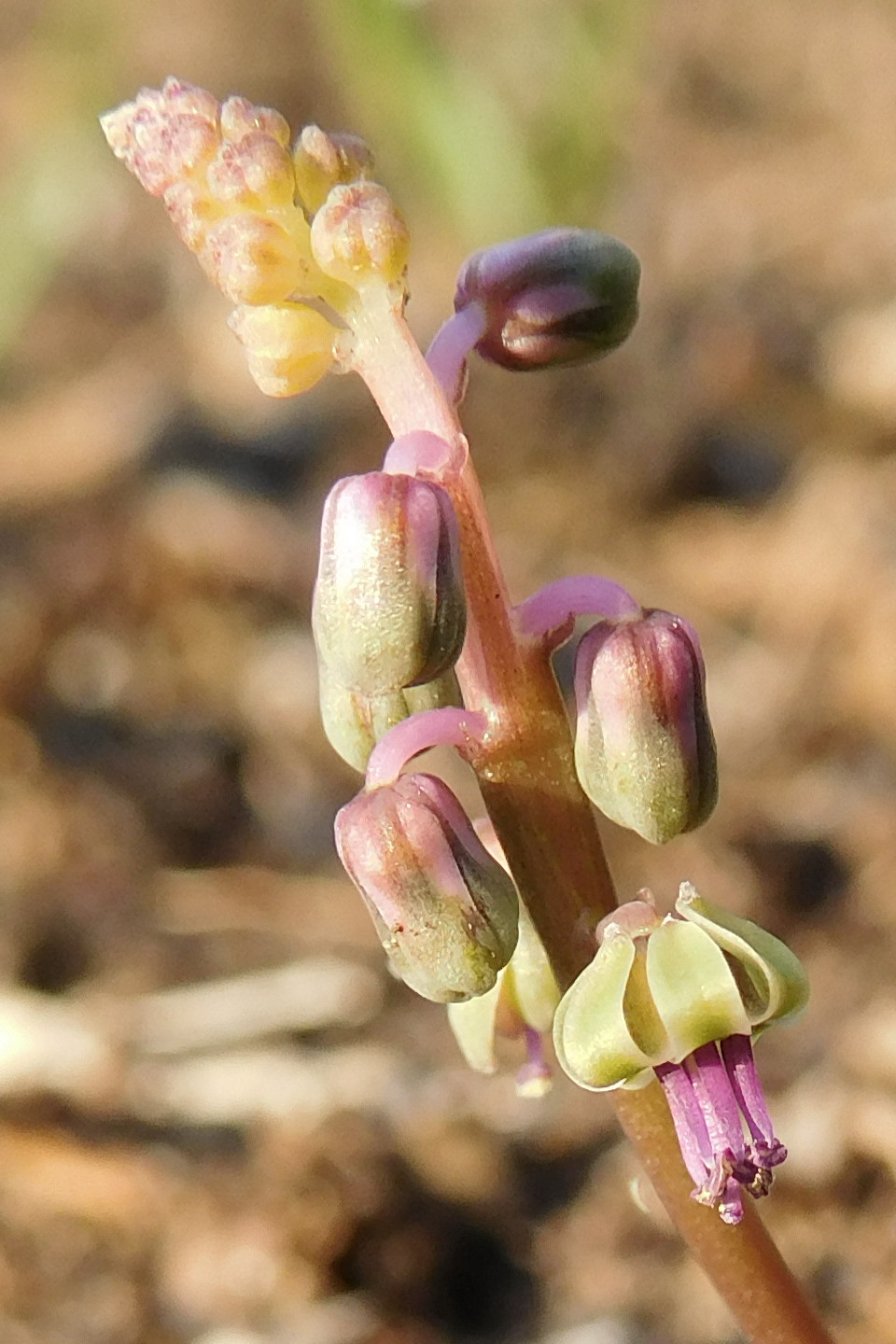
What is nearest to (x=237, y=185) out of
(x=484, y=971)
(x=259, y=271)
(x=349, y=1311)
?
(x=259, y=271)

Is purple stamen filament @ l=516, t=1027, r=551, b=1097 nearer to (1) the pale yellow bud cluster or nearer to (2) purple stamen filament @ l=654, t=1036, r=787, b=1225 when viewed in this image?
(2) purple stamen filament @ l=654, t=1036, r=787, b=1225

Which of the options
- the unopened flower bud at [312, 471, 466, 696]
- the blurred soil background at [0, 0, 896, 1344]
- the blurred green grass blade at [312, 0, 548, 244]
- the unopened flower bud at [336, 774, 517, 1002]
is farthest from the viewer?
the blurred green grass blade at [312, 0, 548, 244]

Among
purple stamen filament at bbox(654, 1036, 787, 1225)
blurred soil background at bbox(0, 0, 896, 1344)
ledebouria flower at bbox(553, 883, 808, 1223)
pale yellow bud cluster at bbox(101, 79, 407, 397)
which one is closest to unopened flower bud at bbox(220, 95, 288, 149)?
pale yellow bud cluster at bbox(101, 79, 407, 397)

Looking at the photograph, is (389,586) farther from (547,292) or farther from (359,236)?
(547,292)

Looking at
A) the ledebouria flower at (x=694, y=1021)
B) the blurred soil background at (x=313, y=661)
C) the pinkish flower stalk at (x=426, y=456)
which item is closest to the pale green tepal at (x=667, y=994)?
the ledebouria flower at (x=694, y=1021)

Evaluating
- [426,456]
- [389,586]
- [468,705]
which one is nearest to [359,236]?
[426,456]

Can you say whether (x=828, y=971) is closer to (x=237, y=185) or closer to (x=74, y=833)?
(x=74, y=833)

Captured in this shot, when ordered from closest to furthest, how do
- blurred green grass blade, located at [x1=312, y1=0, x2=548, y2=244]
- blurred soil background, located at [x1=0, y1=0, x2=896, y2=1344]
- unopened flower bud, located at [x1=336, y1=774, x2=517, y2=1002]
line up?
unopened flower bud, located at [x1=336, y1=774, x2=517, y2=1002], blurred soil background, located at [x1=0, y1=0, x2=896, y2=1344], blurred green grass blade, located at [x1=312, y1=0, x2=548, y2=244]
